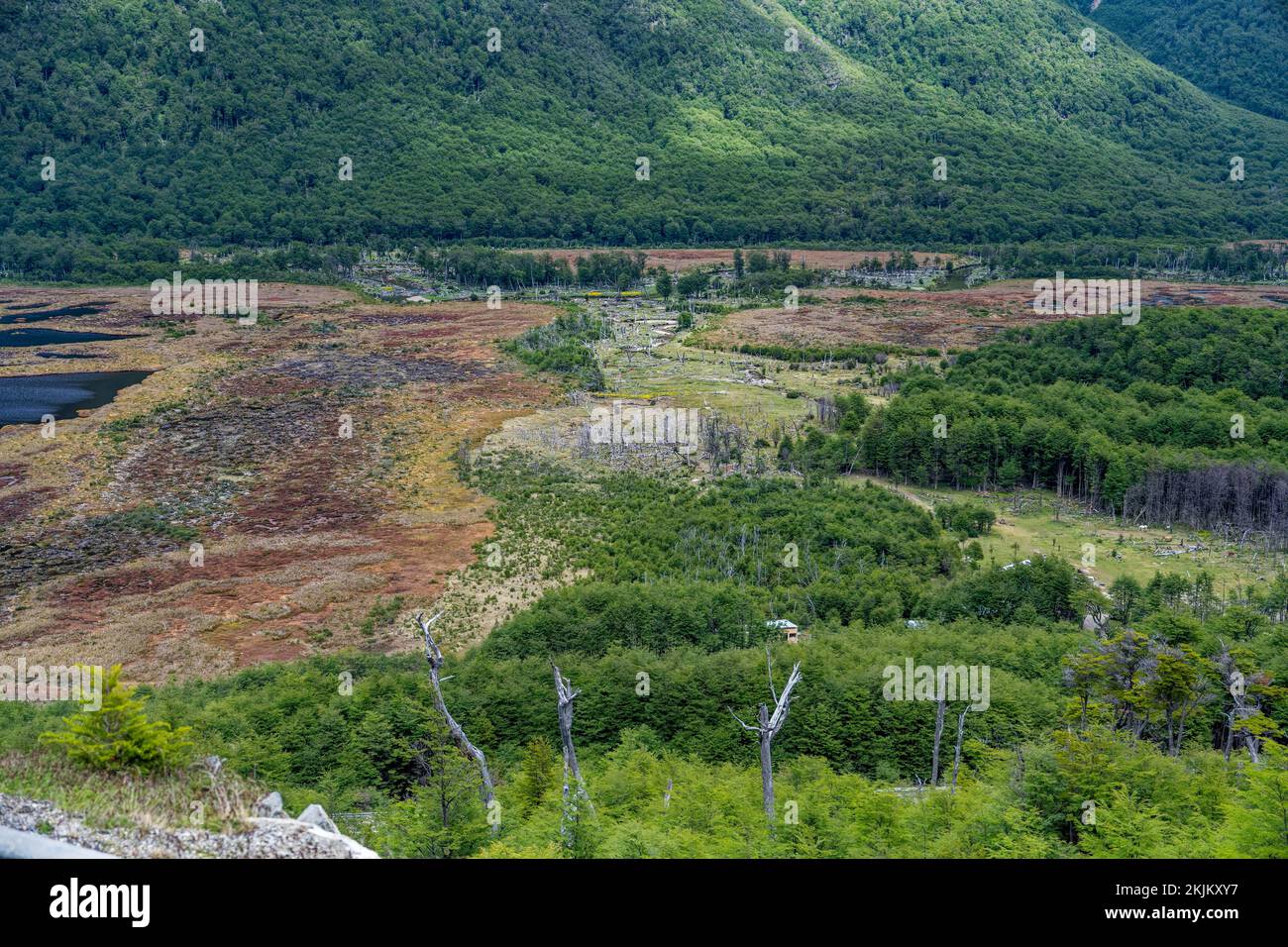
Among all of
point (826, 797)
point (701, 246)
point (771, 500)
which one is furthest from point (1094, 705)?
point (701, 246)

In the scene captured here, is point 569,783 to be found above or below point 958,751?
above

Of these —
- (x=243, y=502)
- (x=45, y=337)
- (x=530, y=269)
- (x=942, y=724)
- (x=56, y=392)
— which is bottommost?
(x=942, y=724)

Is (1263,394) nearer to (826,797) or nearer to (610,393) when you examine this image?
(610,393)

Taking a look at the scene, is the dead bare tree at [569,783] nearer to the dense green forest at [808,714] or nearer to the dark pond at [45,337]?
the dense green forest at [808,714]

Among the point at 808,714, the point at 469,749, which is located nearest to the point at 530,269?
the point at 808,714

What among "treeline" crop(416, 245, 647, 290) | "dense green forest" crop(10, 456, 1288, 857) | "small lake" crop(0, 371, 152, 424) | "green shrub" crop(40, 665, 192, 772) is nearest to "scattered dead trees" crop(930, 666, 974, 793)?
"dense green forest" crop(10, 456, 1288, 857)

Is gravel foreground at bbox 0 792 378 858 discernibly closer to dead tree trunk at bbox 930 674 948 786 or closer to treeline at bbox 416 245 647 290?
dead tree trunk at bbox 930 674 948 786

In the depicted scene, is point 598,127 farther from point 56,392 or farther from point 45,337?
point 56,392
